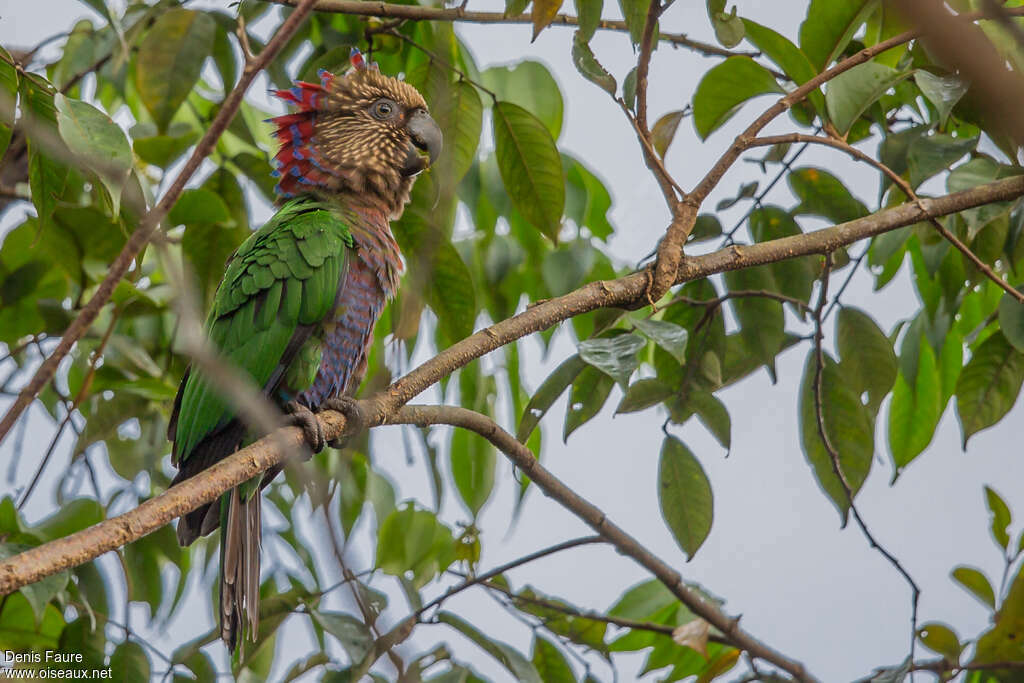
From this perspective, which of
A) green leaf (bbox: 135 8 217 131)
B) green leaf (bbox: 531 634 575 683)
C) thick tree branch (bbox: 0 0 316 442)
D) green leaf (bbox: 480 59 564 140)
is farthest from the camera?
green leaf (bbox: 480 59 564 140)

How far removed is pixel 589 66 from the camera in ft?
6.21

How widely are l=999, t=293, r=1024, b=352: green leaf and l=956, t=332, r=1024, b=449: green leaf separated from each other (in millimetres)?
195

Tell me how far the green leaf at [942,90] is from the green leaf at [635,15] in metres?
0.56

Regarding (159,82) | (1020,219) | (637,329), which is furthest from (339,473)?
(159,82)

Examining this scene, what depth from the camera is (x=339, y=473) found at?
2.74 ft

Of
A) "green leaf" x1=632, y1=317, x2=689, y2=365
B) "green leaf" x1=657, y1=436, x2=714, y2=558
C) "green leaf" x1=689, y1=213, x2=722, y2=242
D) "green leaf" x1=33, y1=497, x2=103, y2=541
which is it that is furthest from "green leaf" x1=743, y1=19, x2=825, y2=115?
"green leaf" x1=33, y1=497, x2=103, y2=541

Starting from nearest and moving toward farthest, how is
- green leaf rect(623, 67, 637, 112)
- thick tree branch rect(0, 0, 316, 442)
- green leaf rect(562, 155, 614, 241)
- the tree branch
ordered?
the tree branch < thick tree branch rect(0, 0, 316, 442) < green leaf rect(623, 67, 637, 112) < green leaf rect(562, 155, 614, 241)

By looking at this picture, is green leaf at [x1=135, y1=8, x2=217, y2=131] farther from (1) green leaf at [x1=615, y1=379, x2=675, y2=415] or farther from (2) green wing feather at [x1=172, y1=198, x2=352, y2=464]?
(1) green leaf at [x1=615, y1=379, x2=675, y2=415]

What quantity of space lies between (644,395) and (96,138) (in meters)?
1.31

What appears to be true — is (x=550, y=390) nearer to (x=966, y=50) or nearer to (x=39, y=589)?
(x=39, y=589)

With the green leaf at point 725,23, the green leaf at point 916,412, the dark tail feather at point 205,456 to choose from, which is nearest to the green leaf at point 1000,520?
the green leaf at point 916,412

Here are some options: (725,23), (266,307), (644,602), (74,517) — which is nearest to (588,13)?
(725,23)

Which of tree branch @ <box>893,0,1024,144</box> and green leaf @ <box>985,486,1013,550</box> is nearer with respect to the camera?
tree branch @ <box>893,0,1024,144</box>

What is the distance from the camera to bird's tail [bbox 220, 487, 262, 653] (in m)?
2.26
